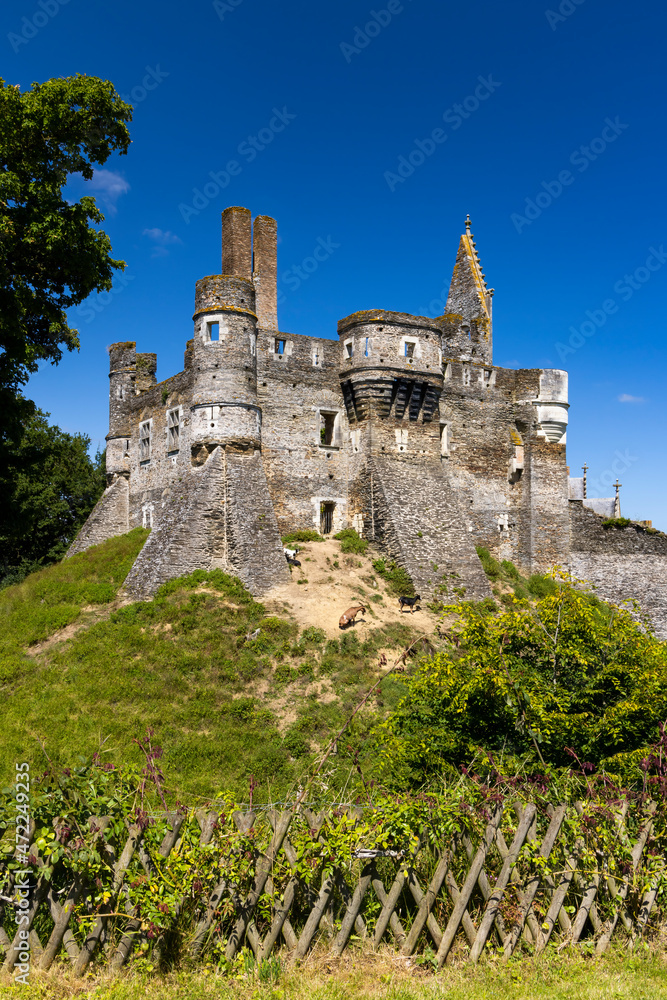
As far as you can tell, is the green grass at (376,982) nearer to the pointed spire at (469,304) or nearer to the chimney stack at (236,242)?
the chimney stack at (236,242)

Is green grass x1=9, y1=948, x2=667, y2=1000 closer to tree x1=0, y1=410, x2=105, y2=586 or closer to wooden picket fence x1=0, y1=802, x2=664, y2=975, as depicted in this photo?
wooden picket fence x1=0, y1=802, x2=664, y2=975

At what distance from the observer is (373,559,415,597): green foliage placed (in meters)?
25.8

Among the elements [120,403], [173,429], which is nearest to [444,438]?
[173,429]

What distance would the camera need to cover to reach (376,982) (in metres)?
6.97

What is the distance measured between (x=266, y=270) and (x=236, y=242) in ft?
5.34

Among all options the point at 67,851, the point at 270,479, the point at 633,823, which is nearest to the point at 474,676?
the point at 633,823

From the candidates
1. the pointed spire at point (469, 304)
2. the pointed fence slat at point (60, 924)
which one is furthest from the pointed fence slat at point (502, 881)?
the pointed spire at point (469, 304)

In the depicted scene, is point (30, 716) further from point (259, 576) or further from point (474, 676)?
point (474, 676)

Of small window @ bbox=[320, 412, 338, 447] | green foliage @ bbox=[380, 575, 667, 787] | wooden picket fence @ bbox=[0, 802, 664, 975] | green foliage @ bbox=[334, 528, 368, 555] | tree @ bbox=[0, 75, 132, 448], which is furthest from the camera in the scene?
small window @ bbox=[320, 412, 338, 447]

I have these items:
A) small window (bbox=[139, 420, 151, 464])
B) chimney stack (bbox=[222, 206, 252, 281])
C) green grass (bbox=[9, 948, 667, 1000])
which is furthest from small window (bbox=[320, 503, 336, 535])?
green grass (bbox=[9, 948, 667, 1000])

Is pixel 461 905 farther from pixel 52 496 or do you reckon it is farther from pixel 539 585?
pixel 52 496

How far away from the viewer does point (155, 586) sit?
23.4m

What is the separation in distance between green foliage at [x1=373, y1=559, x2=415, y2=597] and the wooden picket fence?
1783cm

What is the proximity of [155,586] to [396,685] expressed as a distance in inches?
329
